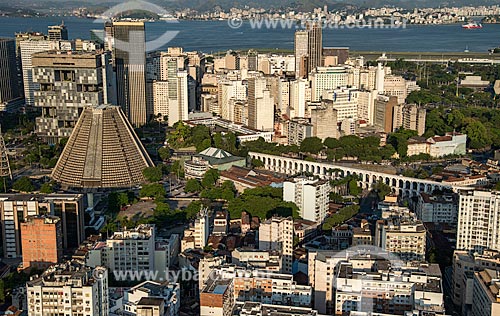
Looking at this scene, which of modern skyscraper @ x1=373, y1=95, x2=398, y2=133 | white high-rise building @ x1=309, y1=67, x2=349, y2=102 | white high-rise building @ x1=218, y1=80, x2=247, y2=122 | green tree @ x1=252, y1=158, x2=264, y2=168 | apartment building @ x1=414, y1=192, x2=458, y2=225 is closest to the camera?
apartment building @ x1=414, y1=192, x2=458, y2=225

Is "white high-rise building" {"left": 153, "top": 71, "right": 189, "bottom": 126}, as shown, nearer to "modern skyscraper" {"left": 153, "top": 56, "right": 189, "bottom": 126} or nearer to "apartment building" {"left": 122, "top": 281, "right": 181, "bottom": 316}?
"modern skyscraper" {"left": 153, "top": 56, "right": 189, "bottom": 126}

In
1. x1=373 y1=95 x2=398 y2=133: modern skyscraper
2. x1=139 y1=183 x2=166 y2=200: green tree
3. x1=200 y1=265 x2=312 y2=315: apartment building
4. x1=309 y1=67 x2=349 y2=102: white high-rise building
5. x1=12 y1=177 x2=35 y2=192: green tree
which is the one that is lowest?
x1=139 y1=183 x2=166 y2=200: green tree

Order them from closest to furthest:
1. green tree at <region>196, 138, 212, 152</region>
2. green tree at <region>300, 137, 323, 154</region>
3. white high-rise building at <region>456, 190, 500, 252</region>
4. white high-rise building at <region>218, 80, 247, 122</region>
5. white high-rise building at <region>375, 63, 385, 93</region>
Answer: white high-rise building at <region>456, 190, 500, 252</region> → green tree at <region>300, 137, 323, 154</region> → green tree at <region>196, 138, 212, 152</region> → white high-rise building at <region>218, 80, 247, 122</region> → white high-rise building at <region>375, 63, 385, 93</region>

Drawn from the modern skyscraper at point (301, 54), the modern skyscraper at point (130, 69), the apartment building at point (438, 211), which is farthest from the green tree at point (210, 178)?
the modern skyscraper at point (301, 54)

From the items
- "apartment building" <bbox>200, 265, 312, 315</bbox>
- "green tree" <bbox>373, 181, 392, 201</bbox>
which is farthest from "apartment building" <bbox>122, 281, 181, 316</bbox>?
"green tree" <bbox>373, 181, 392, 201</bbox>

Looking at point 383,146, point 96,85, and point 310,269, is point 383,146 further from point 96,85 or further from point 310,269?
point 310,269
